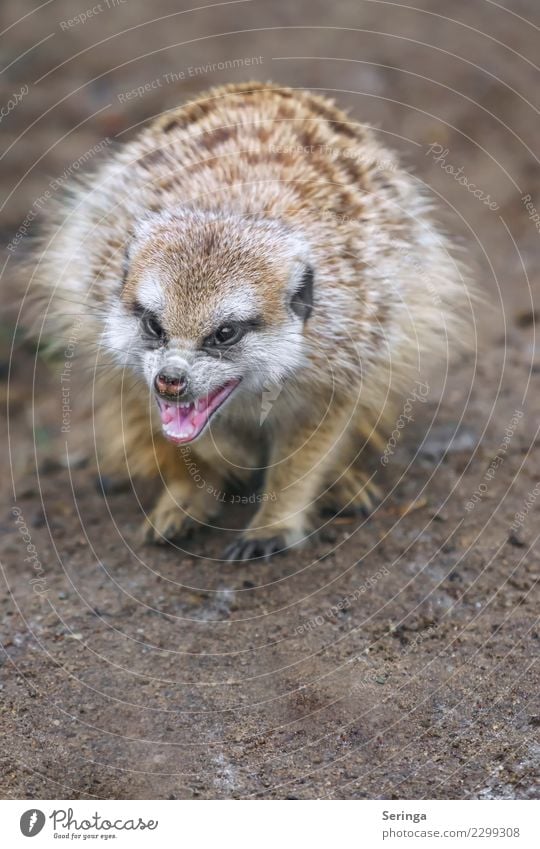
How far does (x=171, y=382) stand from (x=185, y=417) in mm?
194

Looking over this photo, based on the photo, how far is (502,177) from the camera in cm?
553

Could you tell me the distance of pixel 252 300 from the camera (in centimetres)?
306

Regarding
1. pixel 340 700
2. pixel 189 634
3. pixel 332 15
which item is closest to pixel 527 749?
pixel 340 700

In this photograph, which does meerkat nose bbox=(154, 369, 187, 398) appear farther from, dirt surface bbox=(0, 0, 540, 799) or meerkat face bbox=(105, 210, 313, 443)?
dirt surface bbox=(0, 0, 540, 799)

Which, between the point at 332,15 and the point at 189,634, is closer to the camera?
the point at 189,634

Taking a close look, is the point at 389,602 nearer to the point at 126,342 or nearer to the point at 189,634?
the point at 189,634

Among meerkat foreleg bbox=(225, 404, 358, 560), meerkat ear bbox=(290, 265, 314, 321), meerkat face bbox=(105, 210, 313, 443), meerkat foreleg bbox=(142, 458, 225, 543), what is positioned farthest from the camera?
meerkat foreleg bbox=(142, 458, 225, 543)

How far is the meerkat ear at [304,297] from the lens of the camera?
10.5 ft

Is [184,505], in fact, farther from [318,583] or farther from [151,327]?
[151,327]

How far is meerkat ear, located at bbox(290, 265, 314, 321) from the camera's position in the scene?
10.5ft

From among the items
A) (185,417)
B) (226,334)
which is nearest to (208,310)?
(226,334)

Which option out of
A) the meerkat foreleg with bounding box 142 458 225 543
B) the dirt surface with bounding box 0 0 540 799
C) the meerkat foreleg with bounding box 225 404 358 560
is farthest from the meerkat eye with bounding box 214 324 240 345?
the dirt surface with bounding box 0 0 540 799

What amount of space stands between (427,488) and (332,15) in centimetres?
376

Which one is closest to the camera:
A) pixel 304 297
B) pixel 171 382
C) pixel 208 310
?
pixel 171 382
